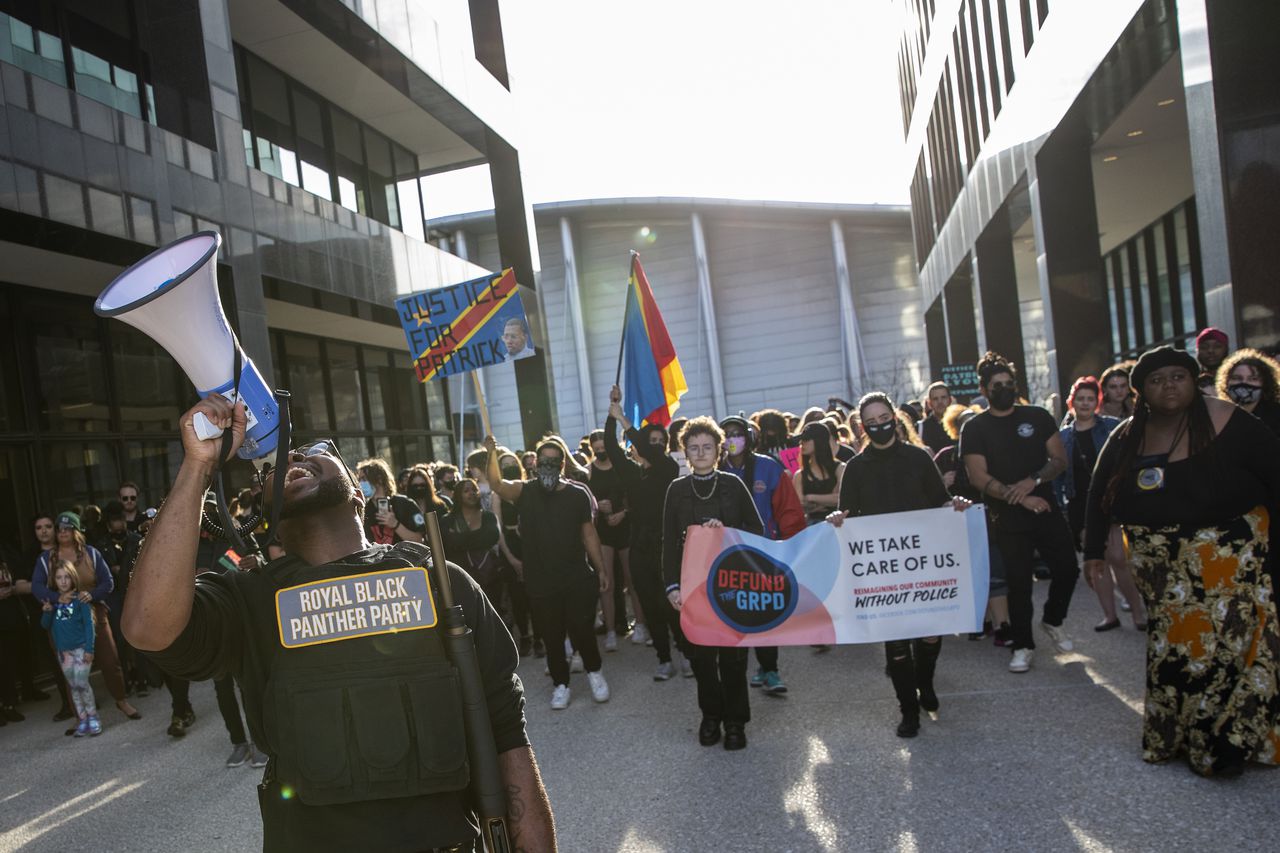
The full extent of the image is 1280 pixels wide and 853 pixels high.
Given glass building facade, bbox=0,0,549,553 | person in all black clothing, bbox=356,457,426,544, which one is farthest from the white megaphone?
glass building facade, bbox=0,0,549,553

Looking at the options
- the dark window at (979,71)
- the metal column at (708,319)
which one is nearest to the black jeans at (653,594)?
the dark window at (979,71)

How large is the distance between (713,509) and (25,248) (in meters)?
8.32

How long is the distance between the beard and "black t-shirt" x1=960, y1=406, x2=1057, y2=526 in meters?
5.87

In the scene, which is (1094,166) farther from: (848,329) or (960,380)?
(848,329)

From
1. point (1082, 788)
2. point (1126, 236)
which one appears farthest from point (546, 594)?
point (1126, 236)

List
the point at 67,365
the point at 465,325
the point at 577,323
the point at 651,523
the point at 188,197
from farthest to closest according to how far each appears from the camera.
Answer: the point at 577,323 → the point at 67,365 → the point at 188,197 → the point at 465,325 → the point at 651,523

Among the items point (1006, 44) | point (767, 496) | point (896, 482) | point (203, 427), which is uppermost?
point (1006, 44)

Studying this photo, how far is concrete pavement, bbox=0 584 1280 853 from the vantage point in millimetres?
4727

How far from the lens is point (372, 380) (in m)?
22.9

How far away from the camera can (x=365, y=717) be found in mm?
2463

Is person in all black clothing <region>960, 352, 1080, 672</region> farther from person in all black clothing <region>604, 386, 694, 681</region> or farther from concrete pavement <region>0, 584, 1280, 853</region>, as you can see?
person in all black clothing <region>604, 386, 694, 681</region>

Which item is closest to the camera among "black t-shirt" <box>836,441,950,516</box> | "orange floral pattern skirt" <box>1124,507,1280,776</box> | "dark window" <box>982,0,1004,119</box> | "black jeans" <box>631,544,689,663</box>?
"orange floral pattern skirt" <box>1124,507,1280,776</box>

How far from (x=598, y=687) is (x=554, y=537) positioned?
1.16 meters

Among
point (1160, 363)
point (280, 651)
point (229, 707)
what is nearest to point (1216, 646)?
point (1160, 363)
